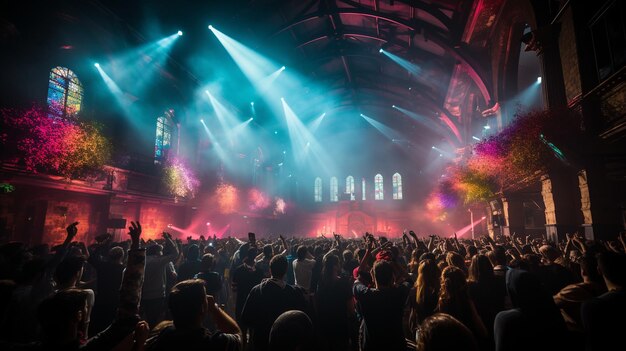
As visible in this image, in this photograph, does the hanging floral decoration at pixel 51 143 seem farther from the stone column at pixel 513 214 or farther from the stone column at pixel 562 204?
the stone column at pixel 513 214

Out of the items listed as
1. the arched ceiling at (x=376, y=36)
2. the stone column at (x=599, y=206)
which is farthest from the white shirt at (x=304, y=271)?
the arched ceiling at (x=376, y=36)

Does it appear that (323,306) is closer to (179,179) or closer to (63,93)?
(63,93)

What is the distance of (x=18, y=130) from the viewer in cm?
1220

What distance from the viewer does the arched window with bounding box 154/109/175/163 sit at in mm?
21906

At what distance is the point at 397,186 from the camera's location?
156 ft

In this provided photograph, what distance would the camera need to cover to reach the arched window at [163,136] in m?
21.9

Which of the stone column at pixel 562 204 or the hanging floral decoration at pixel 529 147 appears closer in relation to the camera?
the hanging floral decoration at pixel 529 147

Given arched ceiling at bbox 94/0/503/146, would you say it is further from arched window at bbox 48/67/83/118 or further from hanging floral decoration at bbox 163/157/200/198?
hanging floral decoration at bbox 163/157/200/198

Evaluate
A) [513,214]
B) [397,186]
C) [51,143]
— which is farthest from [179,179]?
[397,186]

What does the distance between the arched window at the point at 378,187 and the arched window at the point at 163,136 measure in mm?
33242

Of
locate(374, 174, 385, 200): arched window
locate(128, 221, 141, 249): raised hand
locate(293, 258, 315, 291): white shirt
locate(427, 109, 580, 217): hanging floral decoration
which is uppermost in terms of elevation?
locate(374, 174, 385, 200): arched window

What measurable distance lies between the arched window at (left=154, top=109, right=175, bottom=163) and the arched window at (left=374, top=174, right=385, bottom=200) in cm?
3324

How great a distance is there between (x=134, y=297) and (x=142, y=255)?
0.46 meters

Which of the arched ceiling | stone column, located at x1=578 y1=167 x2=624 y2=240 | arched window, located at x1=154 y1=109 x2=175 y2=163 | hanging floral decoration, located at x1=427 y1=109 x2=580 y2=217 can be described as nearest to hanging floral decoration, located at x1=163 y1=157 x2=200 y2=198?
arched window, located at x1=154 y1=109 x2=175 y2=163
